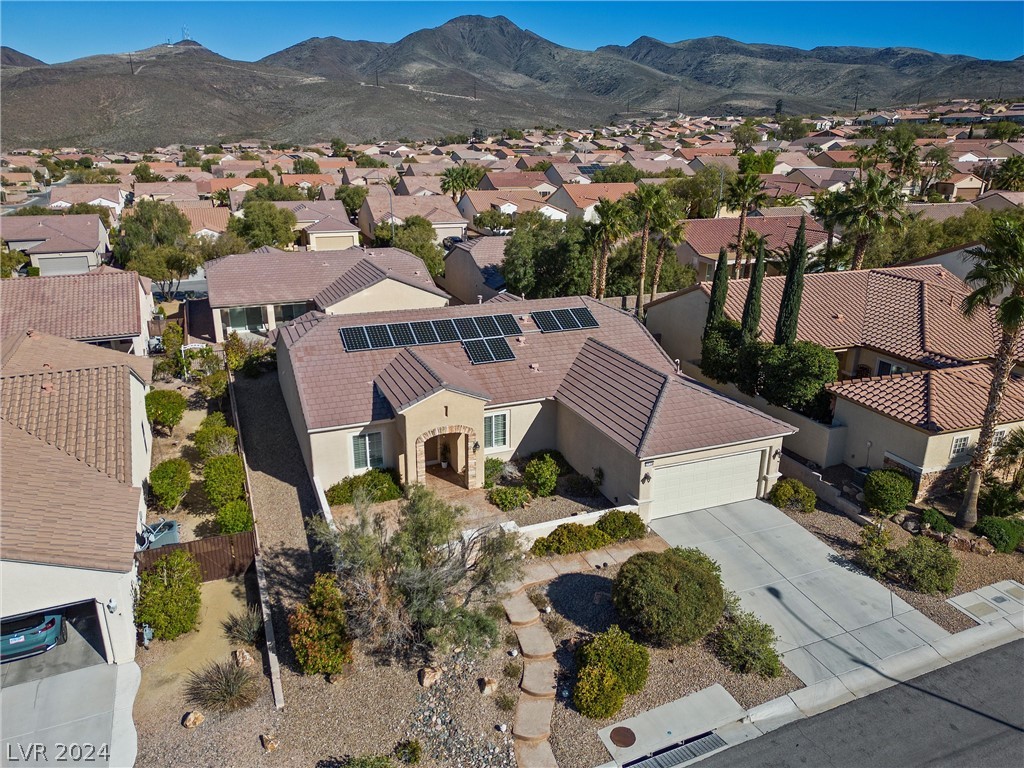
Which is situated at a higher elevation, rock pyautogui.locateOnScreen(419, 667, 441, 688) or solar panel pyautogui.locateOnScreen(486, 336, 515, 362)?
solar panel pyautogui.locateOnScreen(486, 336, 515, 362)

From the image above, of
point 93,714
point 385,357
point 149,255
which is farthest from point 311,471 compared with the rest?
point 149,255

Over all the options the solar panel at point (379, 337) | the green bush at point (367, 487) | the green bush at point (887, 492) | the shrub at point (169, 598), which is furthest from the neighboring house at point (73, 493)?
the green bush at point (887, 492)

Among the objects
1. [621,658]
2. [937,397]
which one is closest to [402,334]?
[621,658]

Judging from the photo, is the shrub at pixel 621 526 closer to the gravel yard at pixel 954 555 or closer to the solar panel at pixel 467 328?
the gravel yard at pixel 954 555

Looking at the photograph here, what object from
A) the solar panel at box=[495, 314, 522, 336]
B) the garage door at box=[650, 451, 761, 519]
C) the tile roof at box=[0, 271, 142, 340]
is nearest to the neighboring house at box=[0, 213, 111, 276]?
the tile roof at box=[0, 271, 142, 340]

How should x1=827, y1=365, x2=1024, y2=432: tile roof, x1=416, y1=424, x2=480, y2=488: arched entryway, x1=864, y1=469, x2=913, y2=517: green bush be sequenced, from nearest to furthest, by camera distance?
x1=864, y1=469, x2=913, y2=517: green bush, x1=416, y1=424, x2=480, y2=488: arched entryway, x1=827, y1=365, x2=1024, y2=432: tile roof

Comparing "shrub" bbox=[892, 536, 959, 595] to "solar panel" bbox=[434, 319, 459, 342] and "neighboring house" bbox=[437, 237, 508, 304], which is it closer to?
"solar panel" bbox=[434, 319, 459, 342]

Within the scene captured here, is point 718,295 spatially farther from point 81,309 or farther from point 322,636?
point 81,309
